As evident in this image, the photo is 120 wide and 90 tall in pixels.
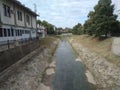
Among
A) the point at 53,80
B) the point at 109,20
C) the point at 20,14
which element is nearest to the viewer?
the point at 53,80

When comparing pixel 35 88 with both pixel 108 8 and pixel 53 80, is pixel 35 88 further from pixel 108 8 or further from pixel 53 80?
pixel 108 8

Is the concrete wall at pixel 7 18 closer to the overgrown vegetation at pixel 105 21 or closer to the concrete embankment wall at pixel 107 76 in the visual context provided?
the concrete embankment wall at pixel 107 76

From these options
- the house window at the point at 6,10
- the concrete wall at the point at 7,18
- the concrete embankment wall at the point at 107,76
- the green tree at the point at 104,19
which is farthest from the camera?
the green tree at the point at 104,19

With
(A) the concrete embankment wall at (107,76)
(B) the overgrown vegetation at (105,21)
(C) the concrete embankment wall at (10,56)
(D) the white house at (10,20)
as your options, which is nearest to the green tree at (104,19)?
(B) the overgrown vegetation at (105,21)

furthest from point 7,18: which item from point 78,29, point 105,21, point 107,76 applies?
point 78,29

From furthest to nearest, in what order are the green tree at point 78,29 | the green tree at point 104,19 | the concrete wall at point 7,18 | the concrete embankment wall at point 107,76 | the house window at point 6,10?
the green tree at point 78,29 → the green tree at point 104,19 → the house window at point 6,10 → the concrete wall at point 7,18 → the concrete embankment wall at point 107,76

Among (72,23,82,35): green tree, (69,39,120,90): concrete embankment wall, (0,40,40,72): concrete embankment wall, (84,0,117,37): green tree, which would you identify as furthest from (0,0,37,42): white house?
(72,23,82,35): green tree

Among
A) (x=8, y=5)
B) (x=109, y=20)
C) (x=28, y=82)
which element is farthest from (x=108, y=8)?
(x=28, y=82)

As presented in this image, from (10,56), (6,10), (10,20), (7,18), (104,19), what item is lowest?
(10,56)

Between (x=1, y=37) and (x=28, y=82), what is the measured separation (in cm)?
741

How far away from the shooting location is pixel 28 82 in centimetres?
1551

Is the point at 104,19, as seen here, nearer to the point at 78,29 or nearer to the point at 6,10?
the point at 6,10

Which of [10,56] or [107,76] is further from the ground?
[10,56]

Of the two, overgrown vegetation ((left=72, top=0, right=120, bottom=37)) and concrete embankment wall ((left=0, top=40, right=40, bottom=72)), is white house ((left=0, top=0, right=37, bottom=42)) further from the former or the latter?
overgrown vegetation ((left=72, top=0, right=120, bottom=37))
